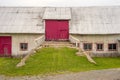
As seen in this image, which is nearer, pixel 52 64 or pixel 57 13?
pixel 52 64

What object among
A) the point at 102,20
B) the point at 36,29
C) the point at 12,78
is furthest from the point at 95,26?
the point at 12,78

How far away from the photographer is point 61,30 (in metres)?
46.1

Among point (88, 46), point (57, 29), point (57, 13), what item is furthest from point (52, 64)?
point (57, 13)

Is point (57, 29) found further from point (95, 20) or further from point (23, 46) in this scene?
point (95, 20)

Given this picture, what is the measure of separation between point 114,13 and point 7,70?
77.2 ft

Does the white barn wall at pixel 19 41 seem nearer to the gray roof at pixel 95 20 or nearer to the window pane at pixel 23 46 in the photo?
the window pane at pixel 23 46

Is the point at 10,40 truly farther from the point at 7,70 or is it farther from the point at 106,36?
the point at 7,70

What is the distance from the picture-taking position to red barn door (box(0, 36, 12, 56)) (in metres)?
45.5

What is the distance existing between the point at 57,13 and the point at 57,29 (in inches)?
106

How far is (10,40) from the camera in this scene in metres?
45.4

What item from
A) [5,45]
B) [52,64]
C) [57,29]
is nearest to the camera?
[52,64]

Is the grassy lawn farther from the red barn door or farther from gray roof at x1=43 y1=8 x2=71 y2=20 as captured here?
gray roof at x1=43 y1=8 x2=71 y2=20

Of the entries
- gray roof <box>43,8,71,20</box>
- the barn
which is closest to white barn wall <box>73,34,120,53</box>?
the barn

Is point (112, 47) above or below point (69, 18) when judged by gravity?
below
